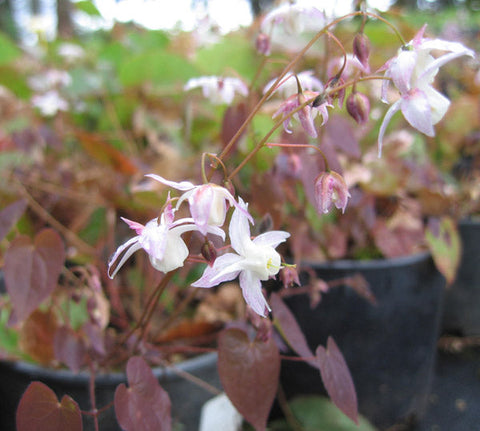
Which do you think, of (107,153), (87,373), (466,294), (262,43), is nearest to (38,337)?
(87,373)

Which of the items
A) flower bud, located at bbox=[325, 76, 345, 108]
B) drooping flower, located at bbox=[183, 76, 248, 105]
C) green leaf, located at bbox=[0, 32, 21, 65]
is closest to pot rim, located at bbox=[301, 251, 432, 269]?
drooping flower, located at bbox=[183, 76, 248, 105]

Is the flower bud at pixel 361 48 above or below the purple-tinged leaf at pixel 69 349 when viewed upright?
above

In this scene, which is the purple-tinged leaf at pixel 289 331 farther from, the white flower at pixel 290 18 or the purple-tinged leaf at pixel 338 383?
the white flower at pixel 290 18

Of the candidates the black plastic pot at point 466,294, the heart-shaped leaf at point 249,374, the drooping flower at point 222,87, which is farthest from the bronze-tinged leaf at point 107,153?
the black plastic pot at point 466,294

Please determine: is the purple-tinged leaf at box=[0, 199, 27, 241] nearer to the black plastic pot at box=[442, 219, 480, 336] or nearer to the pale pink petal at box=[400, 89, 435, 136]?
the pale pink petal at box=[400, 89, 435, 136]

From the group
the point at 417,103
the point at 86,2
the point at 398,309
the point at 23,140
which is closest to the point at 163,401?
the point at 417,103

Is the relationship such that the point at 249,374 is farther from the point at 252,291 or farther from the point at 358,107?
the point at 358,107
